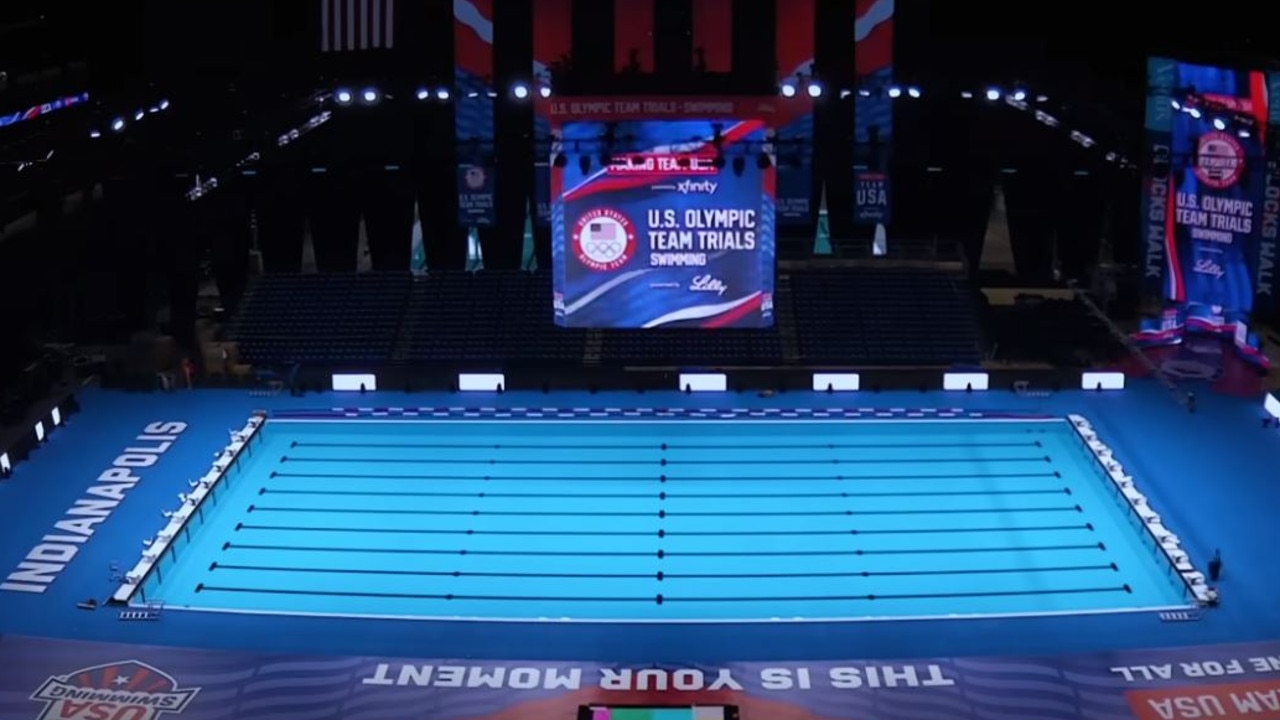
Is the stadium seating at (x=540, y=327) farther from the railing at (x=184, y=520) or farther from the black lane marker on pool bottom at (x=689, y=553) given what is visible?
the black lane marker on pool bottom at (x=689, y=553)

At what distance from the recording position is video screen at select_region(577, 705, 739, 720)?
47.0ft

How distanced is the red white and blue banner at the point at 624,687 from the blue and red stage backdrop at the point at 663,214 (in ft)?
26.2

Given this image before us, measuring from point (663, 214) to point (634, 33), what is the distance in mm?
5212

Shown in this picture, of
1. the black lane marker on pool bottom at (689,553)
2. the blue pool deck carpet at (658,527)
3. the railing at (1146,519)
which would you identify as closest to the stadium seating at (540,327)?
the blue pool deck carpet at (658,527)

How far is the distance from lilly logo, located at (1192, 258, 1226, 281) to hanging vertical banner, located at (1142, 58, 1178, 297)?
25.2 inches

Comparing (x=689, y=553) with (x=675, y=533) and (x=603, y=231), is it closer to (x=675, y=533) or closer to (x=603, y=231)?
(x=675, y=533)

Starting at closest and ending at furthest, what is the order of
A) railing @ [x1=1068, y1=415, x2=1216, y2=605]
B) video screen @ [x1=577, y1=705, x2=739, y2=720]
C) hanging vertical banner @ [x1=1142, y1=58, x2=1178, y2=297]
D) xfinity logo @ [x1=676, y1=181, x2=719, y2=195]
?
1. video screen @ [x1=577, y1=705, x2=739, y2=720]
2. railing @ [x1=1068, y1=415, x2=1216, y2=605]
3. xfinity logo @ [x1=676, y1=181, x2=719, y2=195]
4. hanging vertical banner @ [x1=1142, y1=58, x2=1178, y2=297]

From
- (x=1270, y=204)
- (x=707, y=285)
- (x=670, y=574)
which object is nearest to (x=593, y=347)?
(x=707, y=285)

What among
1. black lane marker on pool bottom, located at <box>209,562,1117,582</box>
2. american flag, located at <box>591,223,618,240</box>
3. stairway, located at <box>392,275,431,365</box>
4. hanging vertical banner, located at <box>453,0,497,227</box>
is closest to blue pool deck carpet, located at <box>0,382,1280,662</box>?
black lane marker on pool bottom, located at <box>209,562,1117,582</box>

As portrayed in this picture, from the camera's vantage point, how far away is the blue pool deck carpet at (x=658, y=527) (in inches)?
655

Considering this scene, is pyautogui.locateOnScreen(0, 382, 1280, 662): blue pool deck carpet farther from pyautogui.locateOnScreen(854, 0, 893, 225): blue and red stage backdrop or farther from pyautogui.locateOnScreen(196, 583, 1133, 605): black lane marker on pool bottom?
pyautogui.locateOnScreen(854, 0, 893, 225): blue and red stage backdrop

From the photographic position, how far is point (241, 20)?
2611cm

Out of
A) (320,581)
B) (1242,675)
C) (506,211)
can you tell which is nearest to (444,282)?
(506,211)

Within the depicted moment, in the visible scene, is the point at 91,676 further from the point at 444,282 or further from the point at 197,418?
the point at 444,282
